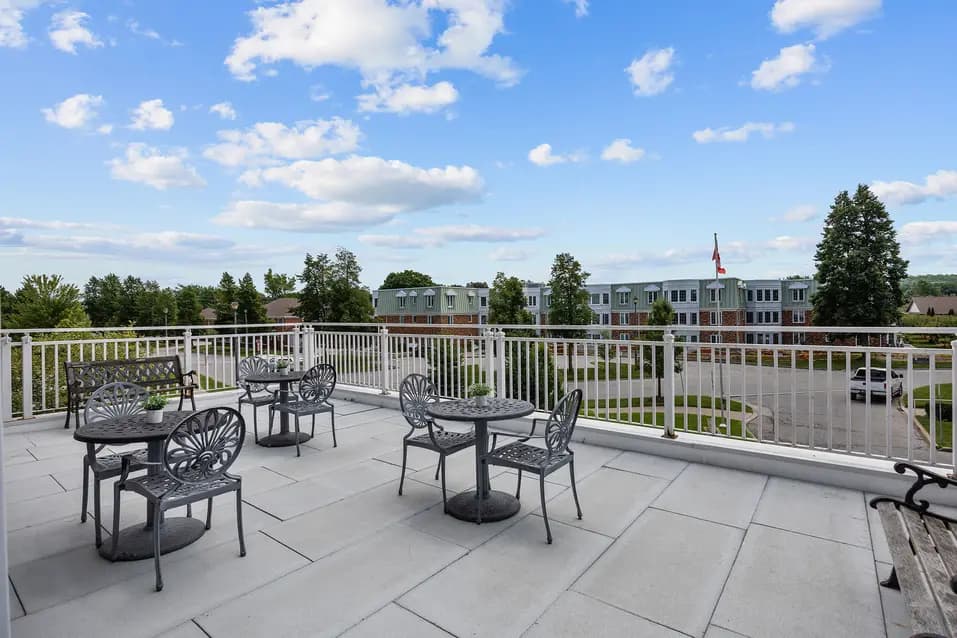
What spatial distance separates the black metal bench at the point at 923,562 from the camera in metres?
1.52

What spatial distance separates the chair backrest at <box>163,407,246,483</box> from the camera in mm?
2572

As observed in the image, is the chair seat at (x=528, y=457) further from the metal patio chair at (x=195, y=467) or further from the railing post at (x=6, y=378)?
the railing post at (x=6, y=378)

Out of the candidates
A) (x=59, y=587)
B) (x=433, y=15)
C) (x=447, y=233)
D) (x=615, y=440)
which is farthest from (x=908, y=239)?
(x=59, y=587)

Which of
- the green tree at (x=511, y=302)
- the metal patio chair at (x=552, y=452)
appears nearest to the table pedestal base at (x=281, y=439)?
the metal patio chair at (x=552, y=452)

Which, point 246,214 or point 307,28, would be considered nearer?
point 307,28

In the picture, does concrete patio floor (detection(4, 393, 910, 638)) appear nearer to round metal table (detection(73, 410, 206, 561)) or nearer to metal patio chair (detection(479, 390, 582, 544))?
round metal table (detection(73, 410, 206, 561))

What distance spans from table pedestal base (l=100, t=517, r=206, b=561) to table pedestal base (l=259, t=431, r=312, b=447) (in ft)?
5.96

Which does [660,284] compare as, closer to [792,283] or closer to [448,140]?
[792,283]

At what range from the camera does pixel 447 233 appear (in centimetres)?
3641

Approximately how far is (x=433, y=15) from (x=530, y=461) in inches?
377

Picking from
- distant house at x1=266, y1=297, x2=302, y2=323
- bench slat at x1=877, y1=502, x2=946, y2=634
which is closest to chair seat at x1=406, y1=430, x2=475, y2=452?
bench slat at x1=877, y1=502, x2=946, y2=634

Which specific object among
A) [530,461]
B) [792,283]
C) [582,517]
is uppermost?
[792,283]

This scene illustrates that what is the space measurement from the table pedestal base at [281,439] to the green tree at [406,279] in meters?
60.9

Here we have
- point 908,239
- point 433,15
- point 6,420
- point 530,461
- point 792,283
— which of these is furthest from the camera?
point 792,283
